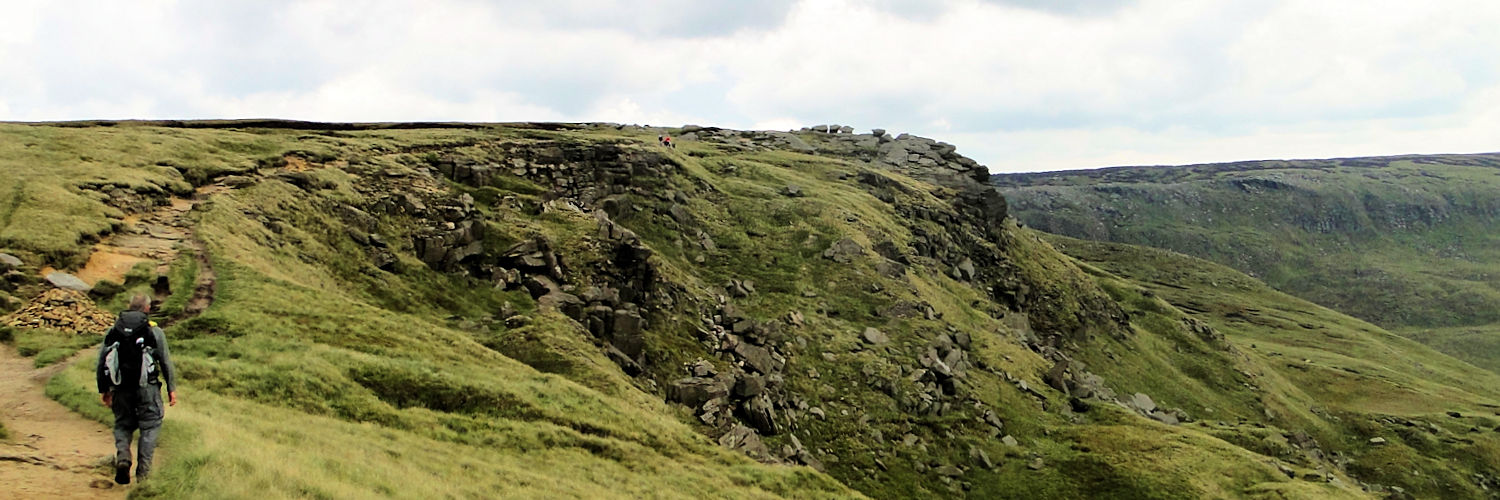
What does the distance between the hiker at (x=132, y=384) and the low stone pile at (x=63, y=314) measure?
1343 cm

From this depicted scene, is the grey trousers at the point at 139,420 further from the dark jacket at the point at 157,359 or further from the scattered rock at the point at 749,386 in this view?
the scattered rock at the point at 749,386

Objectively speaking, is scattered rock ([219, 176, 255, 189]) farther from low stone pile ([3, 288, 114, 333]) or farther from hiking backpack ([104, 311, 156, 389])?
hiking backpack ([104, 311, 156, 389])

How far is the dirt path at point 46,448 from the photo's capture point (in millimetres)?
13375

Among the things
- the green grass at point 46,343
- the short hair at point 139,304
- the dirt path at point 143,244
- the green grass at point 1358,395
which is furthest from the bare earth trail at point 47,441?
the green grass at point 1358,395

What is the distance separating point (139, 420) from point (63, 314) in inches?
587

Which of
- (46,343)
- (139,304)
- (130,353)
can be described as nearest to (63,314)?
(46,343)

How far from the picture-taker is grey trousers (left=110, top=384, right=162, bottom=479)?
14.1m

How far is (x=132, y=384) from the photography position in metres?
14.5

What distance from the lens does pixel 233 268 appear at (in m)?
32.1

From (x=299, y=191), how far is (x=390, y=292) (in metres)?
11.7

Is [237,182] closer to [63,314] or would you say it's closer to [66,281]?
[66,281]

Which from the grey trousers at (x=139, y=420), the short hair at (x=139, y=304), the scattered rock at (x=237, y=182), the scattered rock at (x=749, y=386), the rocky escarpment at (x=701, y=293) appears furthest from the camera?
the scattered rock at (x=237, y=182)

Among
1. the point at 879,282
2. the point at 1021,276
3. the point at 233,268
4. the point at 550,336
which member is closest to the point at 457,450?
the point at 550,336

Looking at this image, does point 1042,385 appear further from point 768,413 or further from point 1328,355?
point 1328,355
